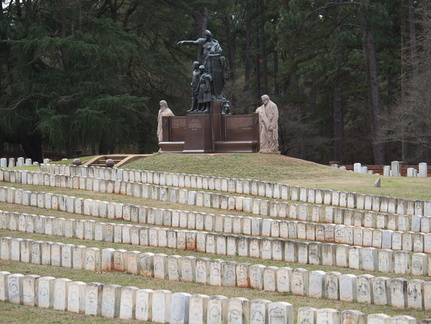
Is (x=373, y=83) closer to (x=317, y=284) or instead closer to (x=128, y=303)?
(x=317, y=284)

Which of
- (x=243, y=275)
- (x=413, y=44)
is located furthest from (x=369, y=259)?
(x=413, y=44)

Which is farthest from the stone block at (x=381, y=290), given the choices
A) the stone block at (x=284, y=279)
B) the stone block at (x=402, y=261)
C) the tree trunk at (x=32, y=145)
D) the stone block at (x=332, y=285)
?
the tree trunk at (x=32, y=145)

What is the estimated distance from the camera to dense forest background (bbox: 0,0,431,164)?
36625mm

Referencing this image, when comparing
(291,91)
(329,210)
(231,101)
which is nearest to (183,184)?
(329,210)

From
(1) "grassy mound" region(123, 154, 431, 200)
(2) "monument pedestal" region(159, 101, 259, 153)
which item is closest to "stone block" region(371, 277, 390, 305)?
(1) "grassy mound" region(123, 154, 431, 200)

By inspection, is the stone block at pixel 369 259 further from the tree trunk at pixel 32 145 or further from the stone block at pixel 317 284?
the tree trunk at pixel 32 145

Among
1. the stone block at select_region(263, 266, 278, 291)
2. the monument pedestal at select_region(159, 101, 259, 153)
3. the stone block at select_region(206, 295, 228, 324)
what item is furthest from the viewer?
the monument pedestal at select_region(159, 101, 259, 153)

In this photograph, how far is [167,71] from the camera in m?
42.0

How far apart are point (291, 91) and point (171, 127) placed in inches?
1022

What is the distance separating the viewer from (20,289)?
8742mm

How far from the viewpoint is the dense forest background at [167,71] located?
120ft

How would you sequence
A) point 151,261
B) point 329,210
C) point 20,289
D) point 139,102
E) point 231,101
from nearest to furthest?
point 20,289
point 151,261
point 329,210
point 139,102
point 231,101

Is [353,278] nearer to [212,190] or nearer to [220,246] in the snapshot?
[220,246]

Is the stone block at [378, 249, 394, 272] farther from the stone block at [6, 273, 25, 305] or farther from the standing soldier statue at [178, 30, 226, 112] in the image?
the standing soldier statue at [178, 30, 226, 112]
